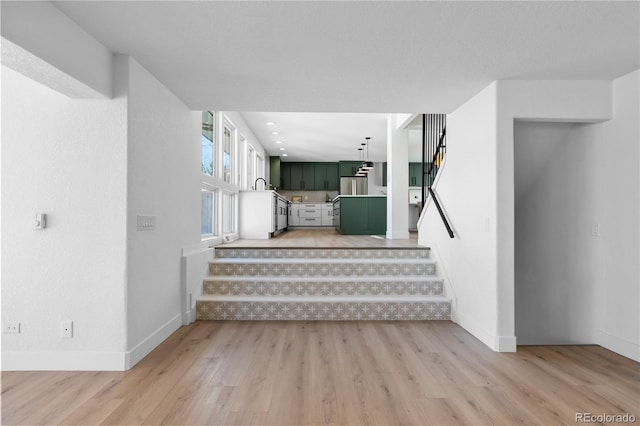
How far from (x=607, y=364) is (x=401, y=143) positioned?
183 inches

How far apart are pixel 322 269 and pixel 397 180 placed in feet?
10.2

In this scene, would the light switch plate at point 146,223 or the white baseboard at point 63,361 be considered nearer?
the white baseboard at point 63,361

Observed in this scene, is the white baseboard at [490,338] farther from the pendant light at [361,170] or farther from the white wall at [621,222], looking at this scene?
the pendant light at [361,170]

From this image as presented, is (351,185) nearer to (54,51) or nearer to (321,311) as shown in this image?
(321,311)

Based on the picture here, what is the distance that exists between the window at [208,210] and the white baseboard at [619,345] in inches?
178

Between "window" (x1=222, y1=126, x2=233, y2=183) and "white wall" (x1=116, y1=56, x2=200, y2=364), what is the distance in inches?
86.6

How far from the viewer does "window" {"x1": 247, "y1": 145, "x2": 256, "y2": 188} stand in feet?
25.8

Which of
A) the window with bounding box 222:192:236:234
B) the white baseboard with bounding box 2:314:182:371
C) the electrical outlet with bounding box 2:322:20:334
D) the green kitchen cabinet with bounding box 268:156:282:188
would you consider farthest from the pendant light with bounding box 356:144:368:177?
the electrical outlet with bounding box 2:322:20:334

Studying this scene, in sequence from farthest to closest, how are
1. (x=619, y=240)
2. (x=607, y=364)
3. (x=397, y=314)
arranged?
1. (x=397, y=314)
2. (x=619, y=240)
3. (x=607, y=364)

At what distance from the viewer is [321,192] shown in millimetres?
12102

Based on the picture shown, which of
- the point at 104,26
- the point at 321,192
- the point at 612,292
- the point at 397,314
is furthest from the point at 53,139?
the point at 321,192

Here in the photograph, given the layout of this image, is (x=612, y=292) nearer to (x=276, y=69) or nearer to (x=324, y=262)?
(x=324, y=262)

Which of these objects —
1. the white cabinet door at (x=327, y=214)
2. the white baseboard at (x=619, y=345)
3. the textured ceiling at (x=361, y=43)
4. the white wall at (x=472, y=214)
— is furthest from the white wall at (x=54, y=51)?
the white cabinet door at (x=327, y=214)

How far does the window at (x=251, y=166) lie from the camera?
7.86 meters
